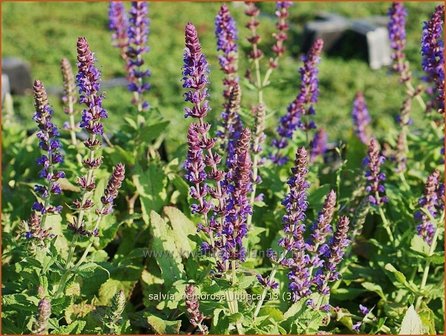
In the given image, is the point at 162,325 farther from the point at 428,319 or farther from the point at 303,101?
the point at 303,101

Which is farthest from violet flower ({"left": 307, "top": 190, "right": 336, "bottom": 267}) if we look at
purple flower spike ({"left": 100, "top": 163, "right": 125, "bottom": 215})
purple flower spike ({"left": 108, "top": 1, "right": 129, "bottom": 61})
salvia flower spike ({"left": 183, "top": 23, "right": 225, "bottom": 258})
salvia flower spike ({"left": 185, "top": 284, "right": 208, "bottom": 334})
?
purple flower spike ({"left": 108, "top": 1, "right": 129, "bottom": 61})

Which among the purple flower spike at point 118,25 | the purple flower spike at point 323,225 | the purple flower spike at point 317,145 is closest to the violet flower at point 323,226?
the purple flower spike at point 323,225

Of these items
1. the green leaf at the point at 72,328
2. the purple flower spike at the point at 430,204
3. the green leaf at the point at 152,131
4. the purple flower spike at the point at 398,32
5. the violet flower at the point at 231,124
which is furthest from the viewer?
the purple flower spike at the point at 398,32

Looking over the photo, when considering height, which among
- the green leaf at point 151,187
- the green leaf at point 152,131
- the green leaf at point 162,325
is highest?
the green leaf at point 152,131

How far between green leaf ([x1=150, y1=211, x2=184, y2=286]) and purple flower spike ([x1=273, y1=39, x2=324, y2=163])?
1.21 m

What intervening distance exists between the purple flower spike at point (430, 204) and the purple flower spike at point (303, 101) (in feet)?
3.48

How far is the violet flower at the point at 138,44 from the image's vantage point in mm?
5391

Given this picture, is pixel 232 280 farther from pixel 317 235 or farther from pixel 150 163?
pixel 150 163

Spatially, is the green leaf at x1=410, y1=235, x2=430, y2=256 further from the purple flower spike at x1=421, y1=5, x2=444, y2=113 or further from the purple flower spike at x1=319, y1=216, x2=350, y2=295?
the purple flower spike at x1=421, y1=5, x2=444, y2=113

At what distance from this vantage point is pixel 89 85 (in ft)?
12.2

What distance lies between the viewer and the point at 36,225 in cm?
397

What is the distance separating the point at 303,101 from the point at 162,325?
75.4 inches

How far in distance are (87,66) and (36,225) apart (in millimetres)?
893

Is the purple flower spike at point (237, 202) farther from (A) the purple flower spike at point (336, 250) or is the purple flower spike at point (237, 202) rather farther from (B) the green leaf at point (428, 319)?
(B) the green leaf at point (428, 319)
